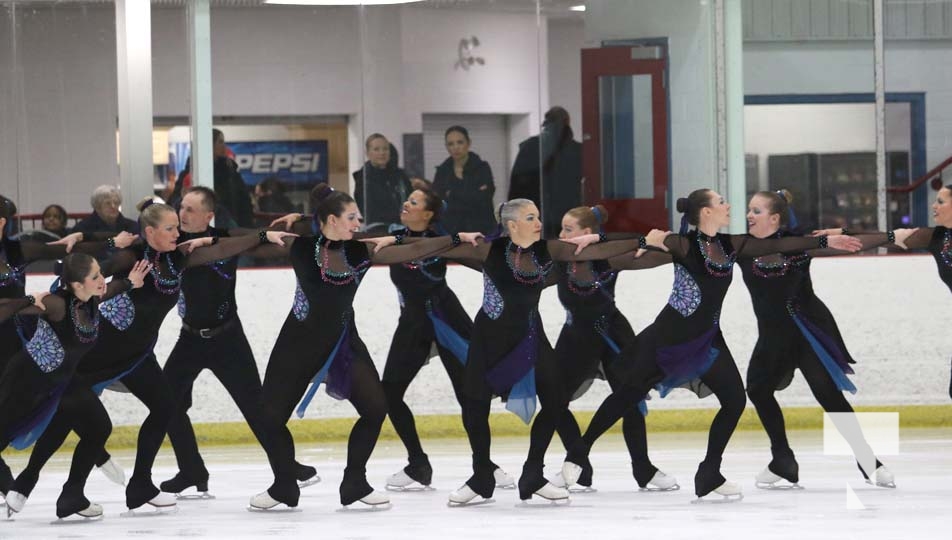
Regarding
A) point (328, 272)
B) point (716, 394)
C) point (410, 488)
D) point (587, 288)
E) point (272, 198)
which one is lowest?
point (410, 488)

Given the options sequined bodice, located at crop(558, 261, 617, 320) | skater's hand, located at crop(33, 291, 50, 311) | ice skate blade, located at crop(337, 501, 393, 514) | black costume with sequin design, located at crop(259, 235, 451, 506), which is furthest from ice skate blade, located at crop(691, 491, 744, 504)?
skater's hand, located at crop(33, 291, 50, 311)

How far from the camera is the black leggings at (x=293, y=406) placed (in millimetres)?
7129

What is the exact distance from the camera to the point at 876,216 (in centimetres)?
1074

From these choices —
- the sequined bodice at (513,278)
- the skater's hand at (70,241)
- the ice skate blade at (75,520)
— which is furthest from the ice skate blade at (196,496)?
the sequined bodice at (513,278)

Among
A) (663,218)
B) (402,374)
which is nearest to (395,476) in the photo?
(402,374)

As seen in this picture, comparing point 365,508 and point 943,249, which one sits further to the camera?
point 943,249

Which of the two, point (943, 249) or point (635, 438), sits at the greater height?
point (943, 249)

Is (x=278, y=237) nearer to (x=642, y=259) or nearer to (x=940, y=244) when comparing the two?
(x=642, y=259)

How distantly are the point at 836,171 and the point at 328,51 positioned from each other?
3.36 meters

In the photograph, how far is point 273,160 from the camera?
10492mm

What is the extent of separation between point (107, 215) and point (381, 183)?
1.74m

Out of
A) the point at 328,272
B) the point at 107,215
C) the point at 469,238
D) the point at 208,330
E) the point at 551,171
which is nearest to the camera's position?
the point at 328,272

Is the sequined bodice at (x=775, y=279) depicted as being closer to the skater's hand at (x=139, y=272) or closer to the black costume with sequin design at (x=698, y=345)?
the black costume with sequin design at (x=698, y=345)

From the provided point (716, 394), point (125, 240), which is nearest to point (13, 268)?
point (125, 240)
